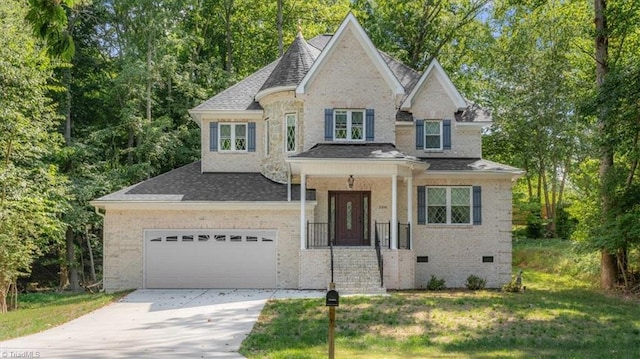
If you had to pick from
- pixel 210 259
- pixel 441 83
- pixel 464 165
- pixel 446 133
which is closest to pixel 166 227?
pixel 210 259

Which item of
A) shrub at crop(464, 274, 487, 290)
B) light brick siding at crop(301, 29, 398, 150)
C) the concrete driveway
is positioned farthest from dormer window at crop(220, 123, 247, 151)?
shrub at crop(464, 274, 487, 290)

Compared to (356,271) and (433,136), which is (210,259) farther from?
(433,136)

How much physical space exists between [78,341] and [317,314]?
5046 millimetres

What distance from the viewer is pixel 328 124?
65.2 ft

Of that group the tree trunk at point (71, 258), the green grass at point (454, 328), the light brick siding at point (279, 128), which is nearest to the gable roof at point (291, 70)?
the light brick siding at point (279, 128)

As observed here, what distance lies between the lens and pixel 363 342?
33.4ft

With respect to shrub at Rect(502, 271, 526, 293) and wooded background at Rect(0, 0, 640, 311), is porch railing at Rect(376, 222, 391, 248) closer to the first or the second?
shrub at Rect(502, 271, 526, 293)

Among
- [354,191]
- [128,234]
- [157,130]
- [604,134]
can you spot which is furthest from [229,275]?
[604,134]

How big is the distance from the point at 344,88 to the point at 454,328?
10.7 m

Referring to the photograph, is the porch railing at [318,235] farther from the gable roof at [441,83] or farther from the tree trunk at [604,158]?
the tree trunk at [604,158]

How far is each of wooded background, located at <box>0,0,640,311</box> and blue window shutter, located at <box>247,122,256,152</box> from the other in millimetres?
7477

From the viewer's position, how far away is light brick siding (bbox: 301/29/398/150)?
19859 mm

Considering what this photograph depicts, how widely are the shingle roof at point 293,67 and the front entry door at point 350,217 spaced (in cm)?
446

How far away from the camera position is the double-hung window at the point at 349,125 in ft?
65.5
